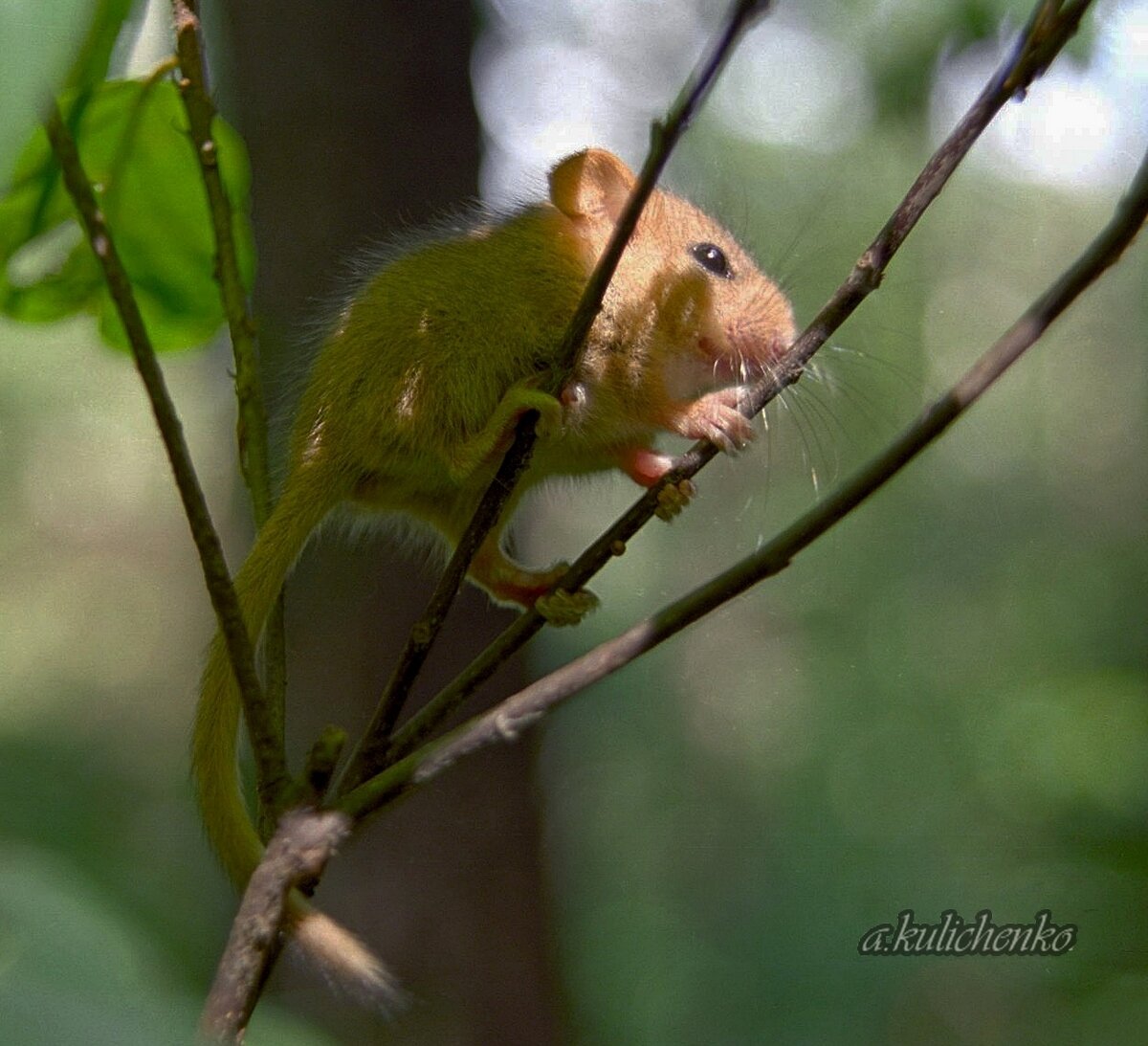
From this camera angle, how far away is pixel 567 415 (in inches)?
68.4

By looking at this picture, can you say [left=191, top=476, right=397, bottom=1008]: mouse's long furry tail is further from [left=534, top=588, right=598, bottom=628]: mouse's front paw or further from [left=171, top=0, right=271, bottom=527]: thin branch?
[left=534, top=588, right=598, bottom=628]: mouse's front paw

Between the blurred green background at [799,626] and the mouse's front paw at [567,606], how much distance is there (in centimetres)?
29

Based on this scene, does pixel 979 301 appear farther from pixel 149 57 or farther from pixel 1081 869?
pixel 149 57

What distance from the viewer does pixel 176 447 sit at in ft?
3.24

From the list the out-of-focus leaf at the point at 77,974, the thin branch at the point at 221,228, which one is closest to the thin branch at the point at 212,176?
the thin branch at the point at 221,228

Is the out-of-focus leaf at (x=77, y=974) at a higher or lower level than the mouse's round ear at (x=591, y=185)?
higher

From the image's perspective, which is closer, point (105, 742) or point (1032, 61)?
point (1032, 61)

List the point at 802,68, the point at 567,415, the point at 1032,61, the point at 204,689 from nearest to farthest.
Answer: the point at 1032,61 < the point at 204,689 < the point at 567,415 < the point at 802,68

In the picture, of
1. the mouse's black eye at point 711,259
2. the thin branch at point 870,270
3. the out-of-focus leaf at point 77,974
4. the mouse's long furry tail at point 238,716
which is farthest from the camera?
the mouse's black eye at point 711,259

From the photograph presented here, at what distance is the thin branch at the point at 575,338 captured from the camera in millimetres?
917

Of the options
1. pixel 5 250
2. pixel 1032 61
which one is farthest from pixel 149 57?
pixel 1032 61

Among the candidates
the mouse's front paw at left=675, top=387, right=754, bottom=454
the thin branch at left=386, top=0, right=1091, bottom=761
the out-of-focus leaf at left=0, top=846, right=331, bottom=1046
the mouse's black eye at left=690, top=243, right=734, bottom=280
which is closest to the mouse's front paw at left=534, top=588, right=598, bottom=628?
the thin branch at left=386, top=0, right=1091, bottom=761

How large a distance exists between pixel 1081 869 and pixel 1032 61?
2.24 m

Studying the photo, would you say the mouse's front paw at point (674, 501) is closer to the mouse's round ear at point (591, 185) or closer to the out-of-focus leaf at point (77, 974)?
the mouse's round ear at point (591, 185)
